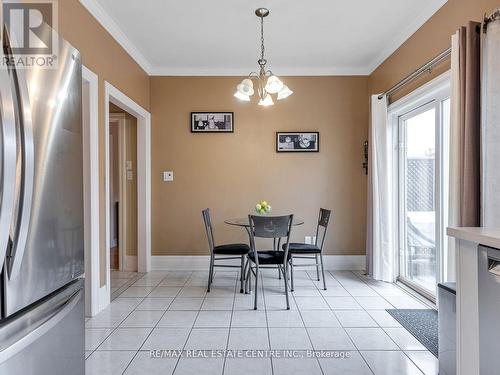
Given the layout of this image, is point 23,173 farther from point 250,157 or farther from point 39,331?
point 250,157

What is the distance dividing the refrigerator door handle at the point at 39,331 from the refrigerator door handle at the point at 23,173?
18cm

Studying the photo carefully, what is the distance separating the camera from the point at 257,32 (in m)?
3.04

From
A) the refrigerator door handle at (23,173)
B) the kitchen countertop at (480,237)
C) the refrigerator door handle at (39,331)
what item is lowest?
the refrigerator door handle at (39,331)

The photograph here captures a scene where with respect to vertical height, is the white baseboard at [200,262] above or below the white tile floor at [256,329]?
above

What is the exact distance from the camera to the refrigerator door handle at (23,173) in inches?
34.2

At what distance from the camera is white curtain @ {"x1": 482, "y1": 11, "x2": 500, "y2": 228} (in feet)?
5.68

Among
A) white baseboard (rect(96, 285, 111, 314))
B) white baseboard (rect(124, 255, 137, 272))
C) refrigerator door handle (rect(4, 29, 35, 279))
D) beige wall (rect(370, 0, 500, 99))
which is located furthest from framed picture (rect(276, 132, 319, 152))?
refrigerator door handle (rect(4, 29, 35, 279))

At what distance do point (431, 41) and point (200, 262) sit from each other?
3514 millimetres

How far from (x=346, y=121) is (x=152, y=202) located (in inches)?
112

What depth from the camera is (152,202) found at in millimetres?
4062

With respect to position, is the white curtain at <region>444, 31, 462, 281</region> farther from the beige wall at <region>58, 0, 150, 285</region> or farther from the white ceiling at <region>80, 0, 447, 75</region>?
the beige wall at <region>58, 0, 150, 285</region>

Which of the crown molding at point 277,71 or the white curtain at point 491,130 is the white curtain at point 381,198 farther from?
the white curtain at point 491,130

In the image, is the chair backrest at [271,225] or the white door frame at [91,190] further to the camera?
the chair backrest at [271,225]

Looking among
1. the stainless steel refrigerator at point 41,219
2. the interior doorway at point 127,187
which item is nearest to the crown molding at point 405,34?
the stainless steel refrigerator at point 41,219
